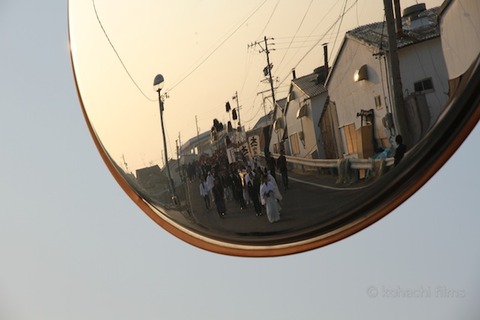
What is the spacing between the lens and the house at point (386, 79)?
80cm

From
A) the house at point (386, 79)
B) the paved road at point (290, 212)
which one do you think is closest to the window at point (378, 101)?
the house at point (386, 79)

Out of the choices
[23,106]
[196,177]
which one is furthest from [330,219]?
[23,106]

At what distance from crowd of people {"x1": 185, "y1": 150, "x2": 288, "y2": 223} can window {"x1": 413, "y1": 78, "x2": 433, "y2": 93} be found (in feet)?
0.66

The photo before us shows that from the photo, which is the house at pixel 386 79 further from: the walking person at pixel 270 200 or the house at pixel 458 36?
the walking person at pixel 270 200

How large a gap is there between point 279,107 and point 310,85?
5 centimetres

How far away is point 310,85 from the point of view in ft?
2.79

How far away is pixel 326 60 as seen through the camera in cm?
83

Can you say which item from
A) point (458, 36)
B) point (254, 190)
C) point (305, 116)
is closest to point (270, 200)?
point (254, 190)

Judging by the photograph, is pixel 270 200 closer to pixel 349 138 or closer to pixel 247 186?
pixel 247 186

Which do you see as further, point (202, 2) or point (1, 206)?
point (1, 206)

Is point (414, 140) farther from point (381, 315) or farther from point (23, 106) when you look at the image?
point (23, 106)

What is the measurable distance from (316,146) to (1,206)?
0.79 m

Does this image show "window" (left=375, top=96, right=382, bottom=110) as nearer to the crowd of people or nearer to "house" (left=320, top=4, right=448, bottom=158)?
"house" (left=320, top=4, right=448, bottom=158)


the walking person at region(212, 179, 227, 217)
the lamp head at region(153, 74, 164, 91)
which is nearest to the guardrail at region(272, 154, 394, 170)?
the walking person at region(212, 179, 227, 217)
